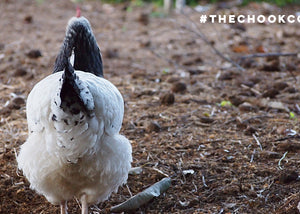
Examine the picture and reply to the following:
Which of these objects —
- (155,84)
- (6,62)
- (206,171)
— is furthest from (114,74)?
(206,171)

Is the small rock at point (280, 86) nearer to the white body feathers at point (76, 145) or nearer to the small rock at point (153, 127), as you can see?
the small rock at point (153, 127)

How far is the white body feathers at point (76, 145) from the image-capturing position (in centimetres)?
219

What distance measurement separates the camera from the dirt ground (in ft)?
9.66

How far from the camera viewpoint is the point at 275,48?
637 cm

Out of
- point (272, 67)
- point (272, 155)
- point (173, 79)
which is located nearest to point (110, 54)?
point (173, 79)

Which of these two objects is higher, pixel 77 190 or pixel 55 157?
pixel 55 157

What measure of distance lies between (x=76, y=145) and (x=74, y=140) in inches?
1.3

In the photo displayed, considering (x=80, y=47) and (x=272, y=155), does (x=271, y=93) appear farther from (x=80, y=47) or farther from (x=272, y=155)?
(x=80, y=47)

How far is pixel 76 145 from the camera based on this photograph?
2.22 meters

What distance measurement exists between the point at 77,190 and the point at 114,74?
9.64 feet

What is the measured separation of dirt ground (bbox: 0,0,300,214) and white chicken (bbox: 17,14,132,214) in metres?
0.48

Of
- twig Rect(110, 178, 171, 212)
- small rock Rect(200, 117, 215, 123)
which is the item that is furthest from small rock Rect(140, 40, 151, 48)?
twig Rect(110, 178, 171, 212)

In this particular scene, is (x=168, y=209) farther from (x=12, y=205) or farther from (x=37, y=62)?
(x=37, y=62)

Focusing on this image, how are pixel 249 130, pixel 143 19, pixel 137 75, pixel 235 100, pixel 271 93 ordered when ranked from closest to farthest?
pixel 249 130
pixel 235 100
pixel 271 93
pixel 137 75
pixel 143 19
